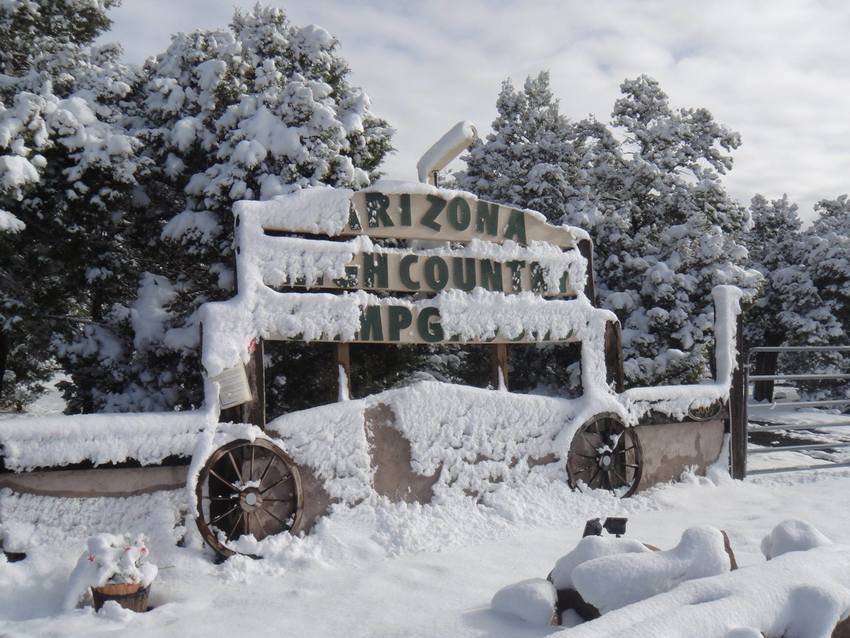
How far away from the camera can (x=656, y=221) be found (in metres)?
15.5

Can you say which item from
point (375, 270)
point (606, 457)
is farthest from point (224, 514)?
point (606, 457)

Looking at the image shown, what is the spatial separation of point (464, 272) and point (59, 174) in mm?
5919

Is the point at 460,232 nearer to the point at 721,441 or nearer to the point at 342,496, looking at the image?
the point at 342,496

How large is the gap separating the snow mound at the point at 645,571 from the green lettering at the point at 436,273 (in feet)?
10.3

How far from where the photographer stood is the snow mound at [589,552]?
12.2ft

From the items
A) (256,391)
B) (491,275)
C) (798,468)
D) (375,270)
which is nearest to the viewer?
(256,391)

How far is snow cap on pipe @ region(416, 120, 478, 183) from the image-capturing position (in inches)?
→ 255

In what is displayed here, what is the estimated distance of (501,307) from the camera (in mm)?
6398

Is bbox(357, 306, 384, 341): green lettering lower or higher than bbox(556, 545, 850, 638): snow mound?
higher

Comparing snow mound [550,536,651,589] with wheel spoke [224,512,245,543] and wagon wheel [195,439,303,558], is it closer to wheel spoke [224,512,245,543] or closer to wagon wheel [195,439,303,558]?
wagon wheel [195,439,303,558]

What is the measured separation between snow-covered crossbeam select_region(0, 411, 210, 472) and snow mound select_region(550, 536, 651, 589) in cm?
268

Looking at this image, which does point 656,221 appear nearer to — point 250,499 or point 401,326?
point 401,326

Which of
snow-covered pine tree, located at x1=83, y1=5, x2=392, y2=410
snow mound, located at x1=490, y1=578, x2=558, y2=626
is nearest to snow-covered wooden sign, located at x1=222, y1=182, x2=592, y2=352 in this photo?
snow mound, located at x1=490, y1=578, x2=558, y2=626

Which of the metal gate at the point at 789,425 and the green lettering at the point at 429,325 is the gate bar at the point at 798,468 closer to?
the metal gate at the point at 789,425
